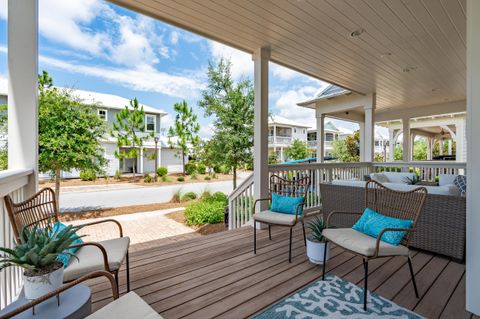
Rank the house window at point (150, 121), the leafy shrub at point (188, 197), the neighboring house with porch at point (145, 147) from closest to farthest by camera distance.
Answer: the leafy shrub at point (188, 197)
the neighboring house with porch at point (145, 147)
the house window at point (150, 121)

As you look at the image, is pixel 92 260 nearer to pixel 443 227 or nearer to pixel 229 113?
pixel 443 227

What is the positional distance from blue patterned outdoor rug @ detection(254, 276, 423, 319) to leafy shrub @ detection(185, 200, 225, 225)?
4924mm

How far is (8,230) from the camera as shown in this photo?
5.94ft

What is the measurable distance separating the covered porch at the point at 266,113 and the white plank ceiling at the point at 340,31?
1 cm

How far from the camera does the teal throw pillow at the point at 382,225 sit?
201 cm

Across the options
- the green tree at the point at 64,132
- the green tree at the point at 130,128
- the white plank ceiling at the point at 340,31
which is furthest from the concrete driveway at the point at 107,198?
the white plank ceiling at the point at 340,31

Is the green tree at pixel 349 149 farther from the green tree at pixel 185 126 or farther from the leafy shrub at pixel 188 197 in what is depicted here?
the leafy shrub at pixel 188 197

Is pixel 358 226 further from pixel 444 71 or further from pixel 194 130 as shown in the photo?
pixel 194 130

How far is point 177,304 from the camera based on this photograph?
1899 mm

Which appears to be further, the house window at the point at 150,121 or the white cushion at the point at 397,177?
the house window at the point at 150,121

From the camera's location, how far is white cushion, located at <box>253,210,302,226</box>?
2.73 m

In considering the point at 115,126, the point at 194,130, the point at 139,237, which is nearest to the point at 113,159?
the point at 115,126

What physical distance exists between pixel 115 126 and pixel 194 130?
189 inches

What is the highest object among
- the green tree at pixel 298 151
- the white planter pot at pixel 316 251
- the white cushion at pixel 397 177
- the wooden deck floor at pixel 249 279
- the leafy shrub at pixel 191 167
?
the green tree at pixel 298 151
